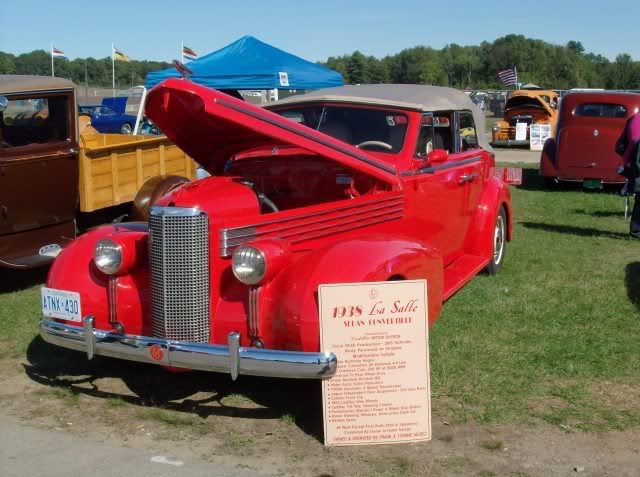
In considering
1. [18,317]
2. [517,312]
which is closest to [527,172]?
[517,312]

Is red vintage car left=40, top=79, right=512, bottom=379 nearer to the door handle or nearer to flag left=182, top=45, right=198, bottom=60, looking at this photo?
the door handle

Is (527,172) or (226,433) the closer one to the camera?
(226,433)

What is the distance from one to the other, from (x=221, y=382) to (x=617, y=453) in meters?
2.51

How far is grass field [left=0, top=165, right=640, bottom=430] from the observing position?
462cm

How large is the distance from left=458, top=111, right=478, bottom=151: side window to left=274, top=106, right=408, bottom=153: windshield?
1.18 metres

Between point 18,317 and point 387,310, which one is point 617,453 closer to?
point 387,310

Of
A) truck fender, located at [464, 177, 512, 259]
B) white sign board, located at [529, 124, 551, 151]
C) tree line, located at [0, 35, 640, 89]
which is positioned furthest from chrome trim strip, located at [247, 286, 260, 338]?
tree line, located at [0, 35, 640, 89]

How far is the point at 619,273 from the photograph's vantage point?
307 inches

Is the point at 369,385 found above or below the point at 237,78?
below

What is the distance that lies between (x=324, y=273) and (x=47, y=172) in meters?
4.30

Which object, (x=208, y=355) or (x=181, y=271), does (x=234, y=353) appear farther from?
(x=181, y=271)

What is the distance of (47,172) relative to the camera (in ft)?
24.5

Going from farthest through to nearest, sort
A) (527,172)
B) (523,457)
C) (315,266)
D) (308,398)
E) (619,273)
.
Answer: (527,172) → (619,273) → (308,398) → (315,266) → (523,457)

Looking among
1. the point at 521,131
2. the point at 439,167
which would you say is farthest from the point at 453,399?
the point at 521,131
